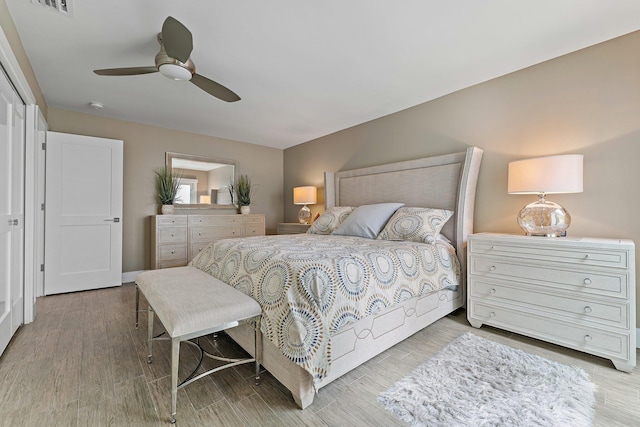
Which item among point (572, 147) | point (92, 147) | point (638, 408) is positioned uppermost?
point (92, 147)

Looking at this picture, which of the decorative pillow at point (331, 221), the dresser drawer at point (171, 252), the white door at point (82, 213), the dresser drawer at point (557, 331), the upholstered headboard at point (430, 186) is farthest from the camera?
the dresser drawer at point (171, 252)

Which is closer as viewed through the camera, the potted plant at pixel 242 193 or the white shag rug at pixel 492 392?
the white shag rug at pixel 492 392

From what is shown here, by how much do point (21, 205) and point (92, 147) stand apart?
57.2 inches

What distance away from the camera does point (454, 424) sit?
131 centimetres

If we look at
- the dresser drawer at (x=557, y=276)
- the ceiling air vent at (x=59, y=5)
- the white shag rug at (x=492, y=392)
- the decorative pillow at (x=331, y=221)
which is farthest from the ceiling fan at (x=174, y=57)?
the dresser drawer at (x=557, y=276)

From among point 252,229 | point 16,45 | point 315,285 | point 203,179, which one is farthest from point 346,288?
point 203,179

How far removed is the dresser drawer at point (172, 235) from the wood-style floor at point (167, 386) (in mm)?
1680

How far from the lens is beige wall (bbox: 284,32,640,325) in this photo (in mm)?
2088

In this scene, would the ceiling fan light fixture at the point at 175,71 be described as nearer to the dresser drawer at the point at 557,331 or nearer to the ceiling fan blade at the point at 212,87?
the ceiling fan blade at the point at 212,87

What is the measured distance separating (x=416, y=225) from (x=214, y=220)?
3144 millimetres

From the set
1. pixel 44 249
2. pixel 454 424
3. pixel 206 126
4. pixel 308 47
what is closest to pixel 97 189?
pixel 44 249

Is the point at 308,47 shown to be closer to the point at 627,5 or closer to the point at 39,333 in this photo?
the point at 627,5

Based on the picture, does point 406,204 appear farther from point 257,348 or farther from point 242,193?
point 242,193

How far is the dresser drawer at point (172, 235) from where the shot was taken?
3.92 metres
